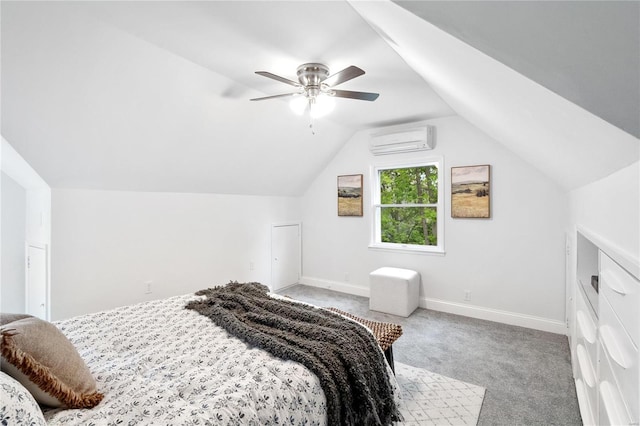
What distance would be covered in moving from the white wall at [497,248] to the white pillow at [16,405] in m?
3.88

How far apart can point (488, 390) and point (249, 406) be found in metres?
1.93

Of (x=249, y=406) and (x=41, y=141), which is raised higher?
(x=41, y=141)

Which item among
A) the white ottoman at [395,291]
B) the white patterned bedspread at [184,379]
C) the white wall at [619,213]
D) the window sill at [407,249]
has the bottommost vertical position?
the white ottoman at [395,291]

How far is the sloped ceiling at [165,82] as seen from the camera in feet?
5.96

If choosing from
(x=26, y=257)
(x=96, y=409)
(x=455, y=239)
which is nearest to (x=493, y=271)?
(x=455, y=239)

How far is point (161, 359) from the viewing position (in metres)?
1.54

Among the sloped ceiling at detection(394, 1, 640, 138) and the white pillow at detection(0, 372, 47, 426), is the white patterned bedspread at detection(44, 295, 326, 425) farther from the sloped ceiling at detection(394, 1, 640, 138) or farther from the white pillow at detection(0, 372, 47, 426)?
the sloped ceiling at detection(394, 1, 640, 138)

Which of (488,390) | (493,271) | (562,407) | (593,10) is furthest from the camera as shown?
(493,271)

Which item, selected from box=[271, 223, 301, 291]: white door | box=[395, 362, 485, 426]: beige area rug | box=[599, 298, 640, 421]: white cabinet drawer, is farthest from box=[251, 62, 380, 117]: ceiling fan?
box=[271, 223, 301, 291]: white door

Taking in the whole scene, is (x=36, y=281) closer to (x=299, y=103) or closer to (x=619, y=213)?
(x=299, y=103)

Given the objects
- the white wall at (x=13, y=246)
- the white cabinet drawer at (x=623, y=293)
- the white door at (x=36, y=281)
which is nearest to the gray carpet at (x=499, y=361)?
the white cabinet drawer at (x=623, y=293)

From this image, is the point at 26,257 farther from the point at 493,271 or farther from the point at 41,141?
the point at 493,271

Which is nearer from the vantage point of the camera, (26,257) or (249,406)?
(249,406)

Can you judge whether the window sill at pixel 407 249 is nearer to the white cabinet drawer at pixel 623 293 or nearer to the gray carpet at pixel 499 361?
the gray carpet at pixel 499 361
